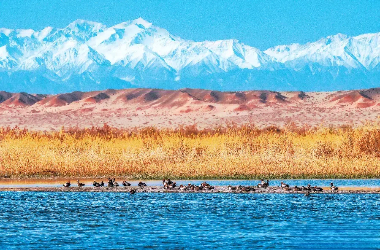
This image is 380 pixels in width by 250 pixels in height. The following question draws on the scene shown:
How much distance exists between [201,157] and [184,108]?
69089 millimetres

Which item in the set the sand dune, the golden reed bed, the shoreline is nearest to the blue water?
the shoreline

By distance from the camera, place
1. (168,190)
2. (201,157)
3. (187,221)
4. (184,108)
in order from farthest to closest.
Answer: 1. (184,108)
2. (201,157)
3. (168,190)
4. (187,221)

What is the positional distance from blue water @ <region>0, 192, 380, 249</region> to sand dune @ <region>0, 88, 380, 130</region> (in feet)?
169

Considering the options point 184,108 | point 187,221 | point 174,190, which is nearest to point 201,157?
point 174,190

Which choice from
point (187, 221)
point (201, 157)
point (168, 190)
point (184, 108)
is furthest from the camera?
point (184, 108)

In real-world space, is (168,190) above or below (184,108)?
below

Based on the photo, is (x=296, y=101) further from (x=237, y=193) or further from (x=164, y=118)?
(x=237, y=193)

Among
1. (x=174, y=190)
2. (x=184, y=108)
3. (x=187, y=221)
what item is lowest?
(x=187, y=221)

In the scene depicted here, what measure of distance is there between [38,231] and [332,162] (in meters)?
18.1

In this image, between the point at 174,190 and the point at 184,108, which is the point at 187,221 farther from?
the point at 184,108

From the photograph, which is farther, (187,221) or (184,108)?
(184,108)

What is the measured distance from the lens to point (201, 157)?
40125 millimetres

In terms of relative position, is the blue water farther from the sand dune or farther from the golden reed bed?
the sand dune

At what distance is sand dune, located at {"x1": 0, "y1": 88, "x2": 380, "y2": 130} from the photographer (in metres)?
87.8
